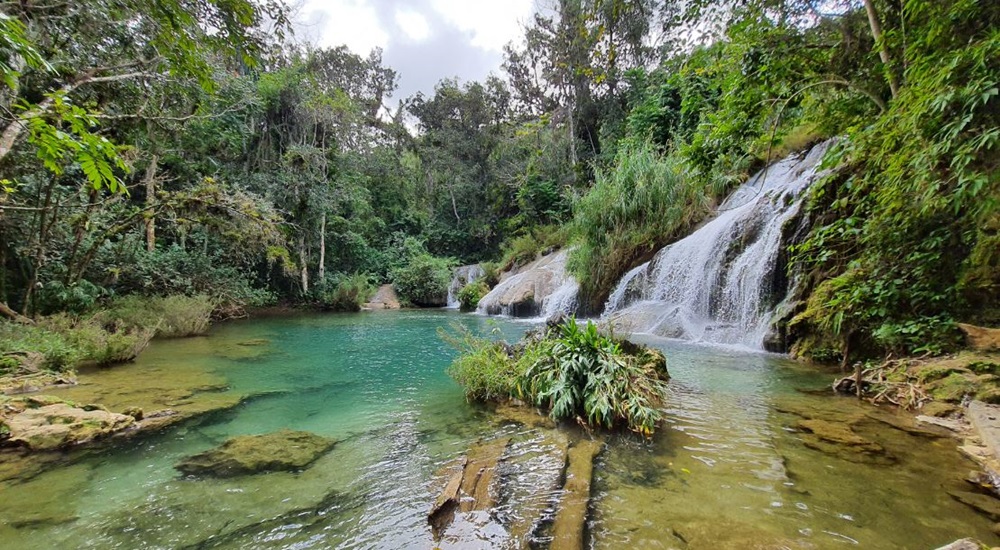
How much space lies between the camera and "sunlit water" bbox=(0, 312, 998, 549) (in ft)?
7.24

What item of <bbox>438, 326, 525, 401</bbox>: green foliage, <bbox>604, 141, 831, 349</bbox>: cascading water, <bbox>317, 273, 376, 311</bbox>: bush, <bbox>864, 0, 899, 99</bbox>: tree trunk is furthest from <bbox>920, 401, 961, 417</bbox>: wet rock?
<bbox>317, 273, 376, 311</bbox>: bush

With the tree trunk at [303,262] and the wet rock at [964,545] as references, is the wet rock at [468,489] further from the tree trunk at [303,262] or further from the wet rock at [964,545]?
the tree trunk at [303,262]

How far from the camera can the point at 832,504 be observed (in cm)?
238

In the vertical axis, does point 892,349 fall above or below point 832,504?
above

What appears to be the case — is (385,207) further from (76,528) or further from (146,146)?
(76,528)

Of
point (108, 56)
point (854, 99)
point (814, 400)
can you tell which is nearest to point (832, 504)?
point (814, 400)

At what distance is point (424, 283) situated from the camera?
20625mm

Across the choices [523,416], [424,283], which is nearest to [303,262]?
[424,283]

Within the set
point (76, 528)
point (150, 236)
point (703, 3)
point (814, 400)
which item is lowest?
point (76, 528)

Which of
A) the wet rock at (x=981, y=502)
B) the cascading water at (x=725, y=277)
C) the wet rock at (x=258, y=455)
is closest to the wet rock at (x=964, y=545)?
the wet rock at (x=981, y=502)

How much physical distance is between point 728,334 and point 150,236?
1673 cm

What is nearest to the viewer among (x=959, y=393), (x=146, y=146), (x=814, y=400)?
(x=959, y=393)

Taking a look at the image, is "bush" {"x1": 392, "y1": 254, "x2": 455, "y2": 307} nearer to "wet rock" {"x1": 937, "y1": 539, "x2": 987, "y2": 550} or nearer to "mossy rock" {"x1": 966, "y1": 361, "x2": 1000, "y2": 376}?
"mossy rock" {"x1": 966, "y1": 361, "x2": 1000, "y2": 376}

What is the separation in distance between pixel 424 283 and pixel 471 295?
2934 mm
